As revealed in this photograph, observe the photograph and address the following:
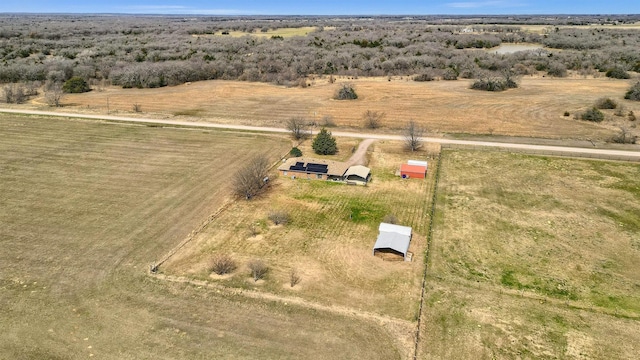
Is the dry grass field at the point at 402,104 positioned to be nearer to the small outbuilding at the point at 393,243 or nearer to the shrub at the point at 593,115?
the shrub at the point at 593,115

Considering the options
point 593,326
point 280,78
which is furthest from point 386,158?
point 280,78

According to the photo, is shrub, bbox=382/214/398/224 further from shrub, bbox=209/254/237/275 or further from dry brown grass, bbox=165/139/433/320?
shrub, bbox=209/254/237/275

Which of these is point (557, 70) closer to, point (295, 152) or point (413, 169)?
point (413, 169)

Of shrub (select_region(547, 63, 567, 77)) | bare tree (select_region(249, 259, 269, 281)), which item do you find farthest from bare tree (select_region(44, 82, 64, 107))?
shrub (select_region(547, 63, 567, 77))

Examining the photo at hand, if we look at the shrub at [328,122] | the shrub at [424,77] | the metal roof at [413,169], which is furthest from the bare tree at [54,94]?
the shrub at [424,77]

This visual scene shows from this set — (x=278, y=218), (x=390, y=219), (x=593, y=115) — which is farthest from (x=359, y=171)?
(x=593, y=115)

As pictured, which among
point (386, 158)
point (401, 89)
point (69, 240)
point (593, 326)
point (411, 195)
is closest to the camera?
point (593, 326)

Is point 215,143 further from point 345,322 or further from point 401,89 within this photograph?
point 401,89
